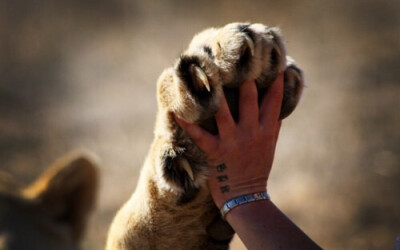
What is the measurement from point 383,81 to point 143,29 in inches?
170

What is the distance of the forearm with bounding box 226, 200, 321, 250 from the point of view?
1.90 m

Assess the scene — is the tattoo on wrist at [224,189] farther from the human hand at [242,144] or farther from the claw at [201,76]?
the claw at [201,76]

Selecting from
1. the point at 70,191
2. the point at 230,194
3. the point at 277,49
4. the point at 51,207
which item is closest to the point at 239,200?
the point at 230,194

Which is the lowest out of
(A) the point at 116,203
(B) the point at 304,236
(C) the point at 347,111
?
(A) the point at 116,203

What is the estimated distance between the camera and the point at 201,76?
1905 millimetres

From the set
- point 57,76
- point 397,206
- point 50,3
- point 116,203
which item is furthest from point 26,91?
point 397,206

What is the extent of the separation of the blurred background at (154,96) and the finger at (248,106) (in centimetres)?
401

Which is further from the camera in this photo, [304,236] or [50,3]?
[50,3]

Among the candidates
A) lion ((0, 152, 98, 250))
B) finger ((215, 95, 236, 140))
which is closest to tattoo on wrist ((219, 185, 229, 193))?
finger ((215, 95, 236, 140))

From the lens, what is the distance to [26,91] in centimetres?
1110

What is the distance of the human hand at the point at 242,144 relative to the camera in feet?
6.44

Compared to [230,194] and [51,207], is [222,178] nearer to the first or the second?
[230,194]

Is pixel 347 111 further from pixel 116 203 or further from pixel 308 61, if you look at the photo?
pixel 116 203

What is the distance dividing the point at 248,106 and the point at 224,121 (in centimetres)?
7
